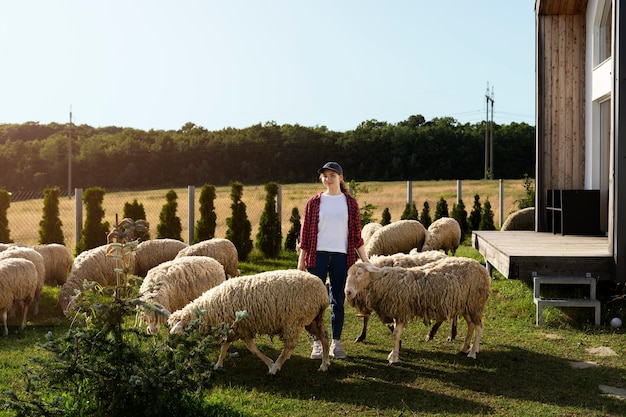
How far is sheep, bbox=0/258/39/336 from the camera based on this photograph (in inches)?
353

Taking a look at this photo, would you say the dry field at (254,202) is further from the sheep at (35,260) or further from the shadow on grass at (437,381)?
the shadow on grass at (437,381)

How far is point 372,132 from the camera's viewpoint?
168 ft

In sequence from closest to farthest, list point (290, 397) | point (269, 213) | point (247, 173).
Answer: point (290, 397) → point (269, 213) → point (247, 173)

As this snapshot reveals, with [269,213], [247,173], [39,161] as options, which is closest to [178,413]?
[269,213]

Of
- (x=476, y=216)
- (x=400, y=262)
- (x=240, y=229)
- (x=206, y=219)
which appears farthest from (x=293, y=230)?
(x=400, y=262)

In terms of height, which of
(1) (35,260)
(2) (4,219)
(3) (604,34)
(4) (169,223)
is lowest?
(1) (35,260)

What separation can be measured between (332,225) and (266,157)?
43.8m

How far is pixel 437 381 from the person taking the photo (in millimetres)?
6660

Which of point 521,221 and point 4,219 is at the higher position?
point 4,219

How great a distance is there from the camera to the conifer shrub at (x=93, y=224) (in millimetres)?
15781

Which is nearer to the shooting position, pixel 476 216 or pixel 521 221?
pixel 521 221

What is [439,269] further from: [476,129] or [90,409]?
[476,129]

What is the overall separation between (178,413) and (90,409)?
0.66 meters

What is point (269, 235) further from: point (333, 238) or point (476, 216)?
point (333, 238)
